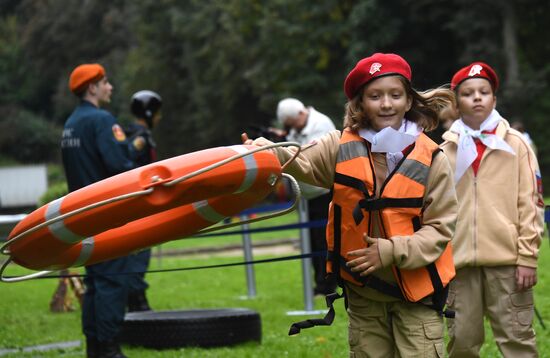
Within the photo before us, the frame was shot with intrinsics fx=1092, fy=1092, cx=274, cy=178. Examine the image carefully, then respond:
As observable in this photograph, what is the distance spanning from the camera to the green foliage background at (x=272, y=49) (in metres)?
44.0

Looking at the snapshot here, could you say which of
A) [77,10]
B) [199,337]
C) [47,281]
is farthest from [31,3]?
[199,337]

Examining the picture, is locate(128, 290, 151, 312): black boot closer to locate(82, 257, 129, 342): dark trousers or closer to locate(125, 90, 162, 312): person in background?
locate(125, 90, 162, 312): person in background

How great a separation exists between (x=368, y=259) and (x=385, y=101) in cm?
74

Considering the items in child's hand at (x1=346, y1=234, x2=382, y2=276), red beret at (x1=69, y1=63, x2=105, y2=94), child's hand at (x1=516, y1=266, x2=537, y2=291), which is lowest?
child's hand at (x1=516, y1=266, x2=537, y2=291)

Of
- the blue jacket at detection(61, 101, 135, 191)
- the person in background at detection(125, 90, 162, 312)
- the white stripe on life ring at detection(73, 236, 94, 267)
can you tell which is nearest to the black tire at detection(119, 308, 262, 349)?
the person in background at detection(125, 90, 162, 312)

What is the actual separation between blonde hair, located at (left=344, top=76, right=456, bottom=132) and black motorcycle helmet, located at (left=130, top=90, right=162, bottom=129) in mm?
5769

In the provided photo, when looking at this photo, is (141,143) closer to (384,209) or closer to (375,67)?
(375,67)

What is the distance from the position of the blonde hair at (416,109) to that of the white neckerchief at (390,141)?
0.09 m

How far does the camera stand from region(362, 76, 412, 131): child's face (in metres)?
4.96

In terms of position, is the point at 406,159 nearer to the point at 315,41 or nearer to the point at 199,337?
the point at 199,337

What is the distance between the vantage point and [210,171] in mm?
4453

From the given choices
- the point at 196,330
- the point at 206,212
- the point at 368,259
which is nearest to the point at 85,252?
the point at 206,212

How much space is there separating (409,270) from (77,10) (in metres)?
66.8

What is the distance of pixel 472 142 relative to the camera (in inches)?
250
